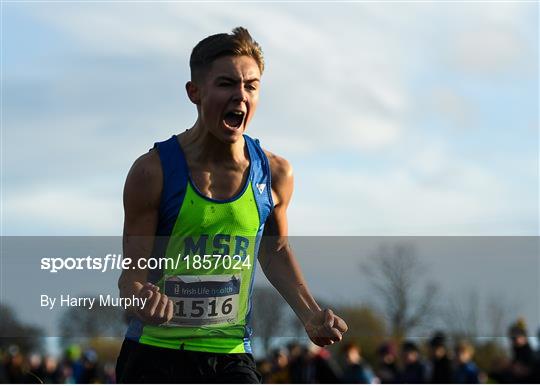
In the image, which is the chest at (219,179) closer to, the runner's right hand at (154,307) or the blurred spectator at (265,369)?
the runner's right hand at (154,307)

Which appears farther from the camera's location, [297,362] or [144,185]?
[297,362]

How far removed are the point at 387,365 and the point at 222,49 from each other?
674cm

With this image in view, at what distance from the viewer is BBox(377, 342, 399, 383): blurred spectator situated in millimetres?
12930

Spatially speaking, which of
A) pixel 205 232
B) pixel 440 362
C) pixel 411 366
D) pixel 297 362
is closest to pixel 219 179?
pixel 205 232

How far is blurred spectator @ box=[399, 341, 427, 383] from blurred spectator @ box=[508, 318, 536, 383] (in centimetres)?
151

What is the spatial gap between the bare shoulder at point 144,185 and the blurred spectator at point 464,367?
5463 millimetres

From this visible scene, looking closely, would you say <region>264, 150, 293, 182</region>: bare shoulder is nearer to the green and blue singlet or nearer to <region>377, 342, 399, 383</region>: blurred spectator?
the green and blue singlet

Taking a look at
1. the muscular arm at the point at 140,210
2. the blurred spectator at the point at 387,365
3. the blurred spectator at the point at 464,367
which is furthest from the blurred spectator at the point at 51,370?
the muscular arm at the point at 140,210

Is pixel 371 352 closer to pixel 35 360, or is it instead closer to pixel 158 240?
pixel 35 360

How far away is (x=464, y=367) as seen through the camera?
1166cm

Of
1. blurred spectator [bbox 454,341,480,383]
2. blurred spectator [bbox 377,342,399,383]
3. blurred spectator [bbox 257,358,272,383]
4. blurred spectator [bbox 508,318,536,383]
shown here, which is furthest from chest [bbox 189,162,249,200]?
blurred spectator [bbox 257,358,272,383]

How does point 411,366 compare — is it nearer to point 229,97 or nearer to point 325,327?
point 325,327

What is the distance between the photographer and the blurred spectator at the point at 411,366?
12172 millimetres

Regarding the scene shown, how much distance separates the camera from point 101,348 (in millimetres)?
19500
